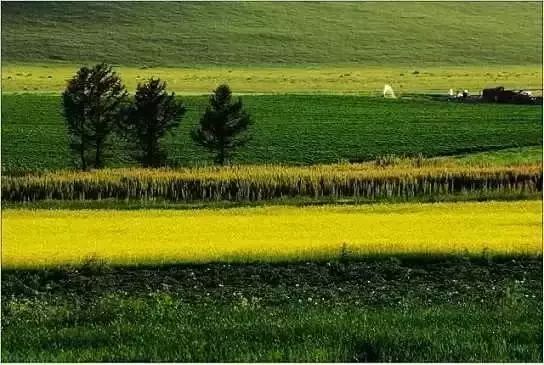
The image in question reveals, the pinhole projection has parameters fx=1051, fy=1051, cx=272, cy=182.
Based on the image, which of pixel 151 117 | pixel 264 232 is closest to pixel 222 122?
pixel 151 117

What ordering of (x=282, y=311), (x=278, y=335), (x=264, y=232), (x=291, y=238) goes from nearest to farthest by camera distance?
(x=278, y=335)
(x=282, y=311)
(x=291, y=238)
(x=264, y=232)

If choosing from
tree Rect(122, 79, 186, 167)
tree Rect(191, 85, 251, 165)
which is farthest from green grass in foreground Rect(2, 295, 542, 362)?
tree Rect(191, 85, 251, 165)

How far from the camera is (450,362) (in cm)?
984

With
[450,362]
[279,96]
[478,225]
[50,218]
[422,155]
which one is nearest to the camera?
[450,362]

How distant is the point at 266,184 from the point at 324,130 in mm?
21867

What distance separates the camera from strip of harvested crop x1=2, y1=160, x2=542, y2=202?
107 feet

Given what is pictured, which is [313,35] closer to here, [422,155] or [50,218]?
[422,155]

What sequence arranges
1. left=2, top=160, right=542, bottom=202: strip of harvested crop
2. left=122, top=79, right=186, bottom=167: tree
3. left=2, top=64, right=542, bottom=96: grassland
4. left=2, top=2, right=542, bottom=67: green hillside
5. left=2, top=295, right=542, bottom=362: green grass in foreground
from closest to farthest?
left=2, top=295, right=542, bottom=362: green grass in foreground → left=2, top=160, right=542, bottom=202: strip of harvested crop → left=122, top=79, right=186, bottom=167: tree → left=2, top=64, right=542, bottom=96: grassland → left=2, top=2, right=542, bottom=67: green hillside

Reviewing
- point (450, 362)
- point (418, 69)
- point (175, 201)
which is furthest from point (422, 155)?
point (418, 69)

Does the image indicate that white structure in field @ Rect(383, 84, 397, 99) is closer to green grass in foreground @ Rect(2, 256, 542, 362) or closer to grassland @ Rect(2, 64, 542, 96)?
grassland @ Rect(2, 64, 542, 96)

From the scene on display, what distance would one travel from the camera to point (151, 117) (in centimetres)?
4088

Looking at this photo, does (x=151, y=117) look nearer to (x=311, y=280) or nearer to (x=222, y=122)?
(x=222, y=122)

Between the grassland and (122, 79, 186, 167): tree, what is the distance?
37590 mm

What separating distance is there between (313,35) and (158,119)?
92.1 metres
